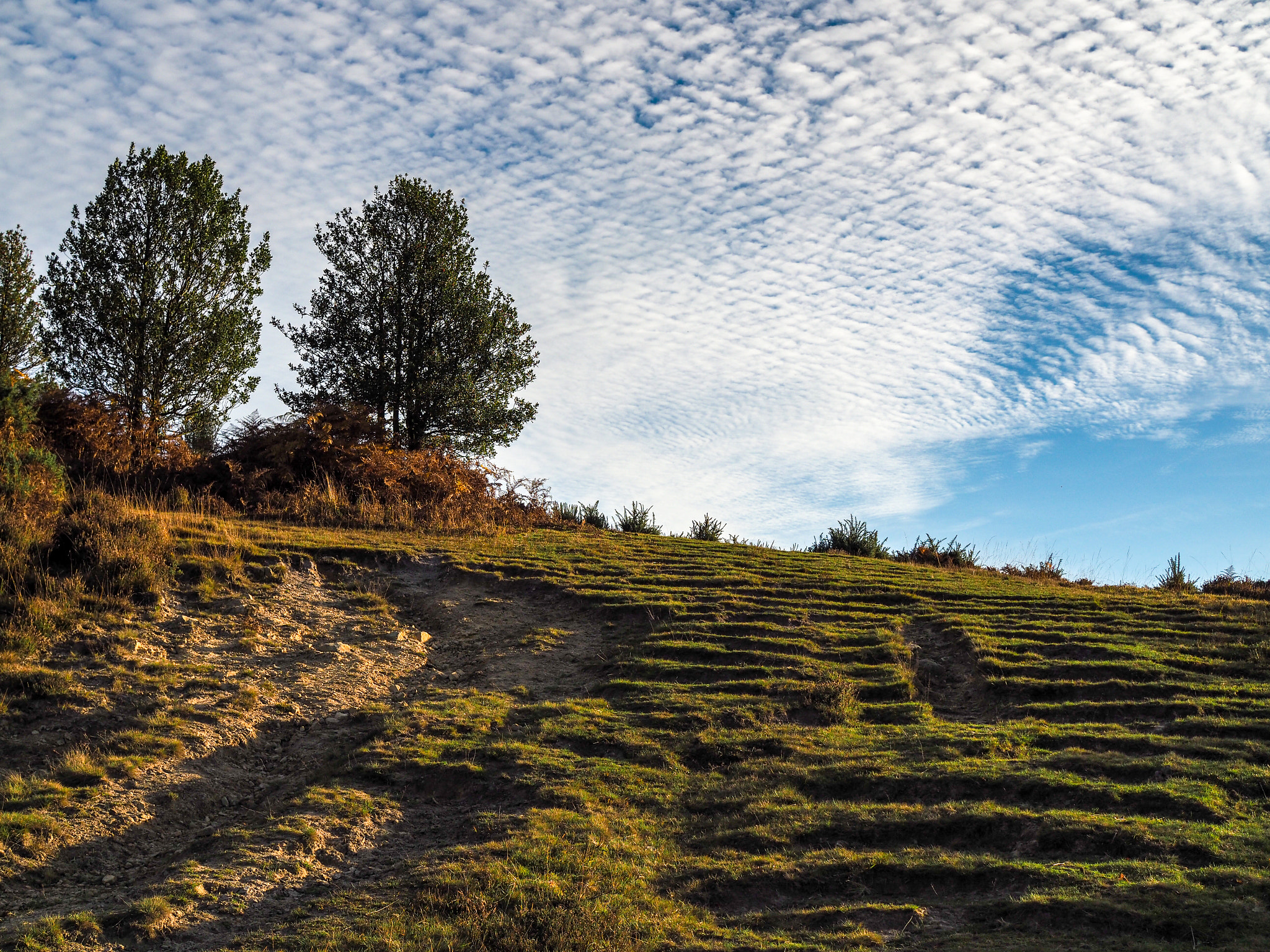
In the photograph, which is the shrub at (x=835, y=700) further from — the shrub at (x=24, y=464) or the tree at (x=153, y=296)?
the tree at (x=153, y=296)

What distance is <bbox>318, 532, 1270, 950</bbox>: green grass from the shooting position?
5895 mm

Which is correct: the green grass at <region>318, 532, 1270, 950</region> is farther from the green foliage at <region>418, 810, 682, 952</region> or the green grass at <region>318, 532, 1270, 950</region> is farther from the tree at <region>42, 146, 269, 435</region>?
the tree at <region>42, 146, 269, 435</region>

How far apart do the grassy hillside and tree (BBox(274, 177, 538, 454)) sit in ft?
36.1

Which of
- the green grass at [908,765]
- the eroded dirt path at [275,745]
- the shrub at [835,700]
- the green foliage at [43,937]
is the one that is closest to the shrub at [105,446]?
the eroded dirt path at [275,745]

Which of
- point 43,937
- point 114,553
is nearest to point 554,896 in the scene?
point 43,937

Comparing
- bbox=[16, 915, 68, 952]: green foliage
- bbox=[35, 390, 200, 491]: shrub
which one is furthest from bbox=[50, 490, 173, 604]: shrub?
bbox=[16, 915, 68, 952]: green foliage

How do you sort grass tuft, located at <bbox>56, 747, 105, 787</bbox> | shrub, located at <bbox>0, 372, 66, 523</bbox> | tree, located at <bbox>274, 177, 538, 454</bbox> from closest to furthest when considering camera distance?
1. grass tuft, located at <bbox>56, 747, 105, 787</bbox>
2. shrub, located at <bbox>0, 372, 66, 523</bbox>
3. tree, located at <bbox>274, 177, 538, 454</bbox>

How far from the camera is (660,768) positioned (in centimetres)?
830

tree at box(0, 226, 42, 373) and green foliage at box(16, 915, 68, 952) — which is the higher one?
tree at box(0, 226, 42, 373)

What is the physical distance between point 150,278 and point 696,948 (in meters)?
Result: 21.9

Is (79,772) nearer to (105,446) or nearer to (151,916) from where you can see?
(151,916)

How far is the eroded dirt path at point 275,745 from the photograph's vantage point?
6262 mm

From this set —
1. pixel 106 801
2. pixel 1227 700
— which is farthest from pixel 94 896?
pixel 1227 700

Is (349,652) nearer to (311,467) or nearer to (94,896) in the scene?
(94,896)
